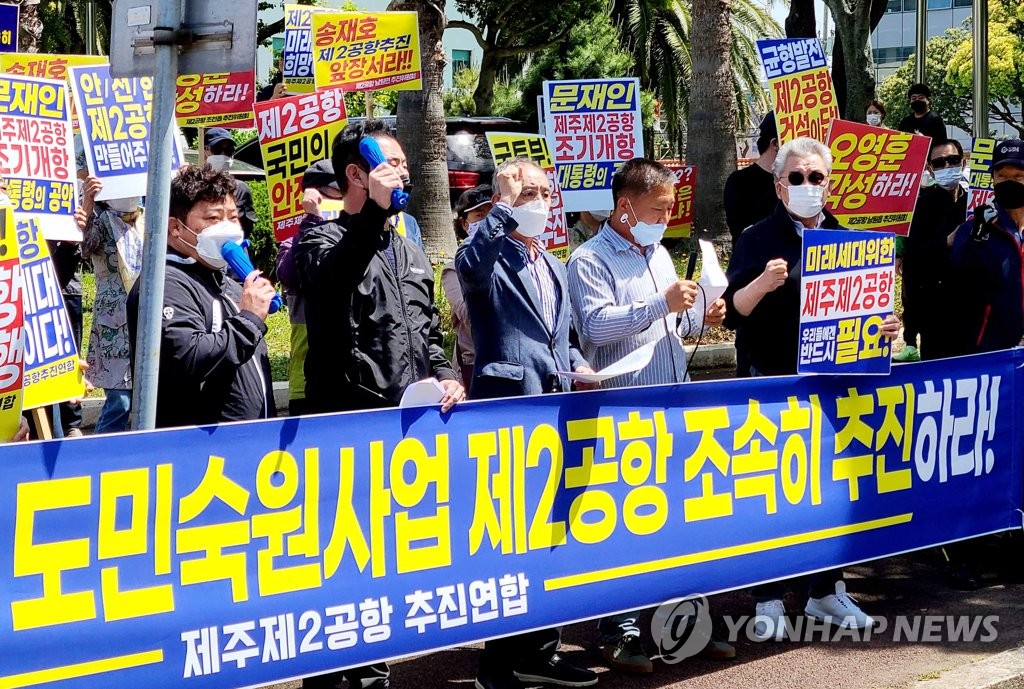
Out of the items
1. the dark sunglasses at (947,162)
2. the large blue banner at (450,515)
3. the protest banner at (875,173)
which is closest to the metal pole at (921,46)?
the dark sunglasses at (947,162)

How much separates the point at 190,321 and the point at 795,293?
102 inches

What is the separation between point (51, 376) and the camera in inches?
190

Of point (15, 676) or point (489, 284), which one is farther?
point (489, 284)

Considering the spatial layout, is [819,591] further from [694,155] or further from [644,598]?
[694,155]

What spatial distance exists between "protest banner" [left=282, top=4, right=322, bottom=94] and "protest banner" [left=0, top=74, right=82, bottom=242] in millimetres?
5738

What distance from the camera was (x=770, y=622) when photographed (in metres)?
5.80

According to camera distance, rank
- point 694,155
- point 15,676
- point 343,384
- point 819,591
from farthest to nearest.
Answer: point 694,155 → point 819,591 → point 343,384 → point 15,676

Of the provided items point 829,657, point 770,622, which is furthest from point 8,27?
point 829,657

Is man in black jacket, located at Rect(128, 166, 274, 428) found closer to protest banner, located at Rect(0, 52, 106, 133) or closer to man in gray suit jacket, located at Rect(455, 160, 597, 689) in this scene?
man in gray suit jacket, located at Rect(455, 160, 597, 689)

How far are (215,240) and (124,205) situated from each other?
274cm

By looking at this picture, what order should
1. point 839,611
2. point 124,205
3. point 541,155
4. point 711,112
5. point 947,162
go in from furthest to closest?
point 711,112 < point 947,162 < point 541,155 < point 124,205 < point 839,611

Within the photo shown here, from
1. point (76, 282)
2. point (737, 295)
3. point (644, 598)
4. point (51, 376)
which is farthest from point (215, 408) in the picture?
point (76, 282)

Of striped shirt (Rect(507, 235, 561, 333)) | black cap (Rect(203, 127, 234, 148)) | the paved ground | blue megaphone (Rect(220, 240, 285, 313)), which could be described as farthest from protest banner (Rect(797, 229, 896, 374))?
black cap (Rect(203, 127, 234, 148))

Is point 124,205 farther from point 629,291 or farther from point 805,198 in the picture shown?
point 805,198
